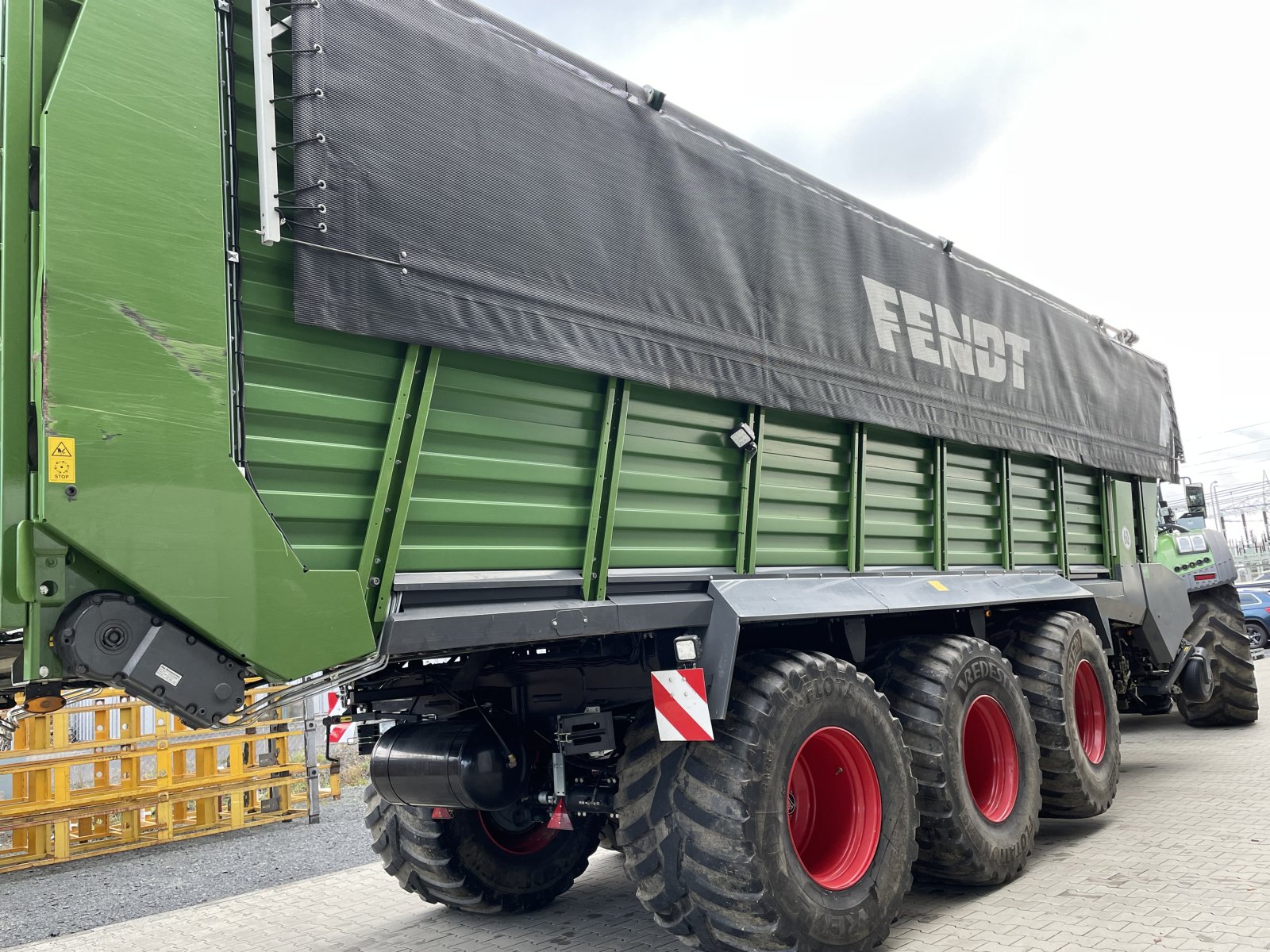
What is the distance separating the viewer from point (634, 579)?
3893 mm

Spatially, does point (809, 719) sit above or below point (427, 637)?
below

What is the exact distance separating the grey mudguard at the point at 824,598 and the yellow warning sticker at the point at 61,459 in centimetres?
239

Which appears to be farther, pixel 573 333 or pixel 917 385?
pixel 917 385

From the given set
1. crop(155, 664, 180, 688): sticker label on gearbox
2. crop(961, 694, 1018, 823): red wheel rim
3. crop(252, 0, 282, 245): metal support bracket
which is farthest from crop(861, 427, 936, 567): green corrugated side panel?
crop(155, 664, 180, 688): sticker label on gearbox

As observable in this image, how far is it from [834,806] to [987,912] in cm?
108

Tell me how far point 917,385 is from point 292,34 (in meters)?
3.71

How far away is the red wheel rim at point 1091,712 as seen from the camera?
A: 6.66 metres

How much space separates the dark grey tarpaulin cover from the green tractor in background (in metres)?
5.38

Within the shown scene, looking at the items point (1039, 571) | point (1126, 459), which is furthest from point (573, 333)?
point (1126, 459)

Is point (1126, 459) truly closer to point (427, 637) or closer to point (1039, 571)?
point (1039, 571)

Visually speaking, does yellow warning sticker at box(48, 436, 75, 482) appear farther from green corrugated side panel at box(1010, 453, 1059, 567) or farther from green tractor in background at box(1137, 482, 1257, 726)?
green tractor in background at box(1137, 482, 1257, 726)

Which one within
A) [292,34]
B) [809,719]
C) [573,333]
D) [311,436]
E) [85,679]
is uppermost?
[292,34]

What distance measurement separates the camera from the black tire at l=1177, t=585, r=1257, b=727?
32.9 feet

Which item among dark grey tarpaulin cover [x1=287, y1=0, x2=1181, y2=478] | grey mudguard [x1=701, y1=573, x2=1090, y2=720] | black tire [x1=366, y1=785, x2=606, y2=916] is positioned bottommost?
black tire [x1=366, y1=785, x2=606, y2=916]
